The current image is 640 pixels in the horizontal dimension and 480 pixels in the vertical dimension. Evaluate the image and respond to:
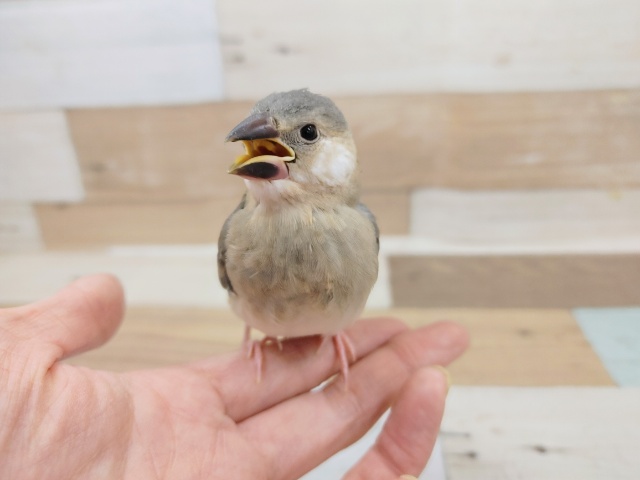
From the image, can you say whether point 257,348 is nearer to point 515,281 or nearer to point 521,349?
point 521,349

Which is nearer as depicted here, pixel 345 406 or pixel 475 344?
pixel 345 406

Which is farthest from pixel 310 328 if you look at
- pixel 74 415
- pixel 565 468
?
pixel 565 468

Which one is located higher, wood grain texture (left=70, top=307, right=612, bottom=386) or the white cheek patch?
the white cheek patch

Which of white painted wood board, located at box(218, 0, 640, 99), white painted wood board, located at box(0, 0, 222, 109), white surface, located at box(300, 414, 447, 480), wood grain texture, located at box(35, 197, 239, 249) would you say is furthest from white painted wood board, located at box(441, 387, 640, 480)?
white painted wood board, located at box(0, 0, 222, 109)

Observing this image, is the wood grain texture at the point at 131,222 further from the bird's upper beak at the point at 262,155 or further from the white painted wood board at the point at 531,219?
the bird's upper beak at the point at 262,155

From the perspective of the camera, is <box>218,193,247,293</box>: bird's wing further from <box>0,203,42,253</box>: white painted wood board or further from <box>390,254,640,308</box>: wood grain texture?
<box>0,203,42,253</box>: white painted wood board

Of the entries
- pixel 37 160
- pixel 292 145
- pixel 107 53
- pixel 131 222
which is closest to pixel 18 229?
pixel 37 160

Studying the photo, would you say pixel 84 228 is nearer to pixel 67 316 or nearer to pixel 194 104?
pixel 194 104
